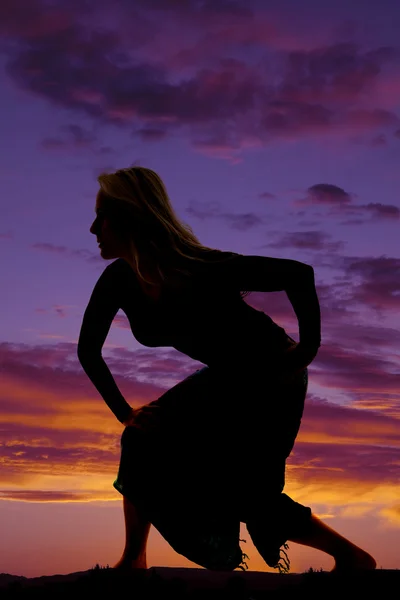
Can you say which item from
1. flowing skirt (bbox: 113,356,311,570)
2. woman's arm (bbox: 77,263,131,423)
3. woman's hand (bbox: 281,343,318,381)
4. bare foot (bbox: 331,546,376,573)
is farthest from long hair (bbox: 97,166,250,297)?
bare foot (bbox: 331,546,376,573)

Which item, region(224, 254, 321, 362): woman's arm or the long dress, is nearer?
region(224, 254, 321, 362): woman's arm

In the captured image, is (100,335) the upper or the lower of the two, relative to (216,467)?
upper

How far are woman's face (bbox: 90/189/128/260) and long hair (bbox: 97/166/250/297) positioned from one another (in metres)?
0.05

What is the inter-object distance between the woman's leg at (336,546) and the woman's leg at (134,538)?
1106mm

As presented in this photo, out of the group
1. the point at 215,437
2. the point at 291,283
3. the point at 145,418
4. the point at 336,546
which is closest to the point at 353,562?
the point at 336,546

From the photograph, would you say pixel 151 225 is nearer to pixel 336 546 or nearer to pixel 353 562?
pixel 336 546

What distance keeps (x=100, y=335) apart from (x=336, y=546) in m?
2.39

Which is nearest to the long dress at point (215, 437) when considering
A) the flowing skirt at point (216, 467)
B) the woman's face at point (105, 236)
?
the flowing skirt at point (216, 467)

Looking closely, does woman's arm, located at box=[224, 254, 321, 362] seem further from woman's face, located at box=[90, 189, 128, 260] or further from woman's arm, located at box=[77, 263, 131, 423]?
woman's arm, located at box=[77, 263, 131, 423]

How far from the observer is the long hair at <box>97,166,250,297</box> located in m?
6.38

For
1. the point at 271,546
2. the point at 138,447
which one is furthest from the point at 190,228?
the point at 271,546

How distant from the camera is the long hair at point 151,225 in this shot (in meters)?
6.38

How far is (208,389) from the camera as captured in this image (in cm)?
646

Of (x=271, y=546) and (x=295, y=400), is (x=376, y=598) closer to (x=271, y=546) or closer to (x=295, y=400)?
(x=271, y=546)
